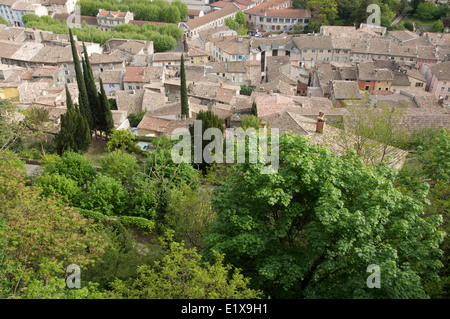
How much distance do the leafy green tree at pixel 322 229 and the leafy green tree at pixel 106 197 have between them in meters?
10.5

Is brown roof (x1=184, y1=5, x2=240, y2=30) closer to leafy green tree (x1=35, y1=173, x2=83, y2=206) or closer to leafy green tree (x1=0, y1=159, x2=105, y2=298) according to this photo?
leafy green tree (x1=35, y1=173, x2=83, y2=206)

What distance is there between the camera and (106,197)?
75.2ft

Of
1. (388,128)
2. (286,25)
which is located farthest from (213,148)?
(286,25)

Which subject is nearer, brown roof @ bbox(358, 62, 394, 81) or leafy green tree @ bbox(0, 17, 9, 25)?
brown roof @ bbox(358, 62, 394, 81)

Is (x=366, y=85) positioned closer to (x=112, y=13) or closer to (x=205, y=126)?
(x=205, y=126)

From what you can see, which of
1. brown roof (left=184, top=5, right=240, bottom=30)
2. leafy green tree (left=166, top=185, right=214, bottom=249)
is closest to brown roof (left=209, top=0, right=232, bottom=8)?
brown roof (left=184, top=5, right=240, bottom=30)

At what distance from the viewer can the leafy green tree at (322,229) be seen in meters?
11.6

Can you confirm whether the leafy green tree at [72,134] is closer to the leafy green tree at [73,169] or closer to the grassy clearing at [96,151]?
the grassy clearing at [96,151]

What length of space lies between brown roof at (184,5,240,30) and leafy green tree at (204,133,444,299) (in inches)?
3521

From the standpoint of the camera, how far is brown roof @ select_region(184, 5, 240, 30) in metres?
97.5

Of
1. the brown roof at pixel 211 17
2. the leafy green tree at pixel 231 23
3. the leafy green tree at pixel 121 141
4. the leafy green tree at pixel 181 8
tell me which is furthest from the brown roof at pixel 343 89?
the leafy green tree at pixel 181 8

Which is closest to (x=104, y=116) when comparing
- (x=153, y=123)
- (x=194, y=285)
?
(x=153, y=123)

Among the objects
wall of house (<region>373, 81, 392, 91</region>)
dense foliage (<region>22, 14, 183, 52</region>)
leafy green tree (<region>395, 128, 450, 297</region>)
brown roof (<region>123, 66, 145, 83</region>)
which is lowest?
wall of house (<region>373, 81, 392, 91</region>)

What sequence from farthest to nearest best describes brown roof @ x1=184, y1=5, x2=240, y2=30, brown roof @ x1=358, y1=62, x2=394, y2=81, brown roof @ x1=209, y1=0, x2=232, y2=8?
brown roof @ x1=209, y1=0, x2=232, y2=8 → brown roof @ x1=184, y1=5, x2=240, y2=30 → brown roof @ x1=358, y1=62, x2=394, y2=81
